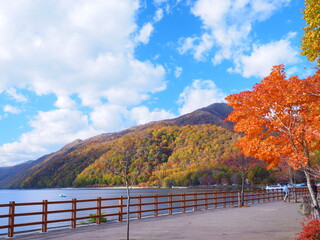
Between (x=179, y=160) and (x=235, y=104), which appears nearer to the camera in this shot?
(x=235, y=104)

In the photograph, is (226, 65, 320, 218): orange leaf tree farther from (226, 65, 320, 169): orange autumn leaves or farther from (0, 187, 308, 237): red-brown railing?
(0, 187, 308, 237): red-brown railing

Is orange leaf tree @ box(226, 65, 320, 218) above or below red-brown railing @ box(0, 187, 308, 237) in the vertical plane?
above

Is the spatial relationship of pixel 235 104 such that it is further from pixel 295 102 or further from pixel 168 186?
pixel 168 186

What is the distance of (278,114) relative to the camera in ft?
48.3

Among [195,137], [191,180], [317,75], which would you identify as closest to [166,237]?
[317,75]

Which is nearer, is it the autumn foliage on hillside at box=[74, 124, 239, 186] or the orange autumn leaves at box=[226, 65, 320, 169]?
the orange autumn leaves at box=[226, 65, 320, 169]

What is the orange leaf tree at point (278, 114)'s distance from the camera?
1263cm

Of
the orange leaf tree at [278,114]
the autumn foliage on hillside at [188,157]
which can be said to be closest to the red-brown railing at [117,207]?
the orange leaf tree at [278,114]

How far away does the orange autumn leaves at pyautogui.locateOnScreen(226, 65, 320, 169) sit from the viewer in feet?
40.5

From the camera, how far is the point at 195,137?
155375 mm

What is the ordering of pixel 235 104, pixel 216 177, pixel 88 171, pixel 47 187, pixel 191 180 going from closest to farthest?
pixel 235 104, pixel 216 177, pixel 191 180, pixel 88 171, pixel 47 187

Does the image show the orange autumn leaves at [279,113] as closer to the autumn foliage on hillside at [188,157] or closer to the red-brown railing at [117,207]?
the red-brown railing at [117,207]

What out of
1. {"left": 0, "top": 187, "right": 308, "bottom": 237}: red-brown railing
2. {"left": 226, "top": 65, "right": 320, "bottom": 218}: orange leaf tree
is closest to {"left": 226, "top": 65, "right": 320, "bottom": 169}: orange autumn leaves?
{"left": 226, "top": 65, "right": 320, "bottom": 218}: orange leaf tree

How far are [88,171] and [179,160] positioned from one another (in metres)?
45.3
